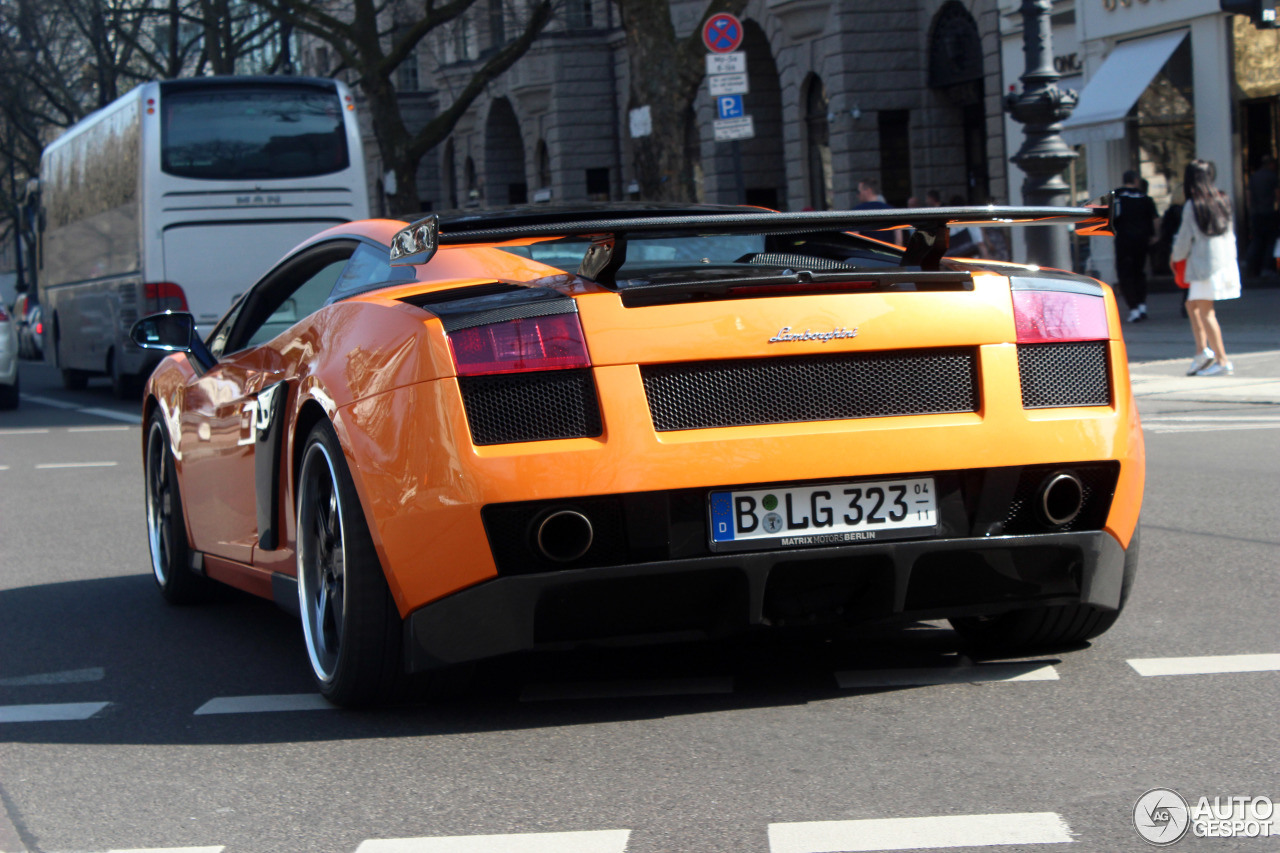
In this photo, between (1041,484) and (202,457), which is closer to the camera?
(1041,484)

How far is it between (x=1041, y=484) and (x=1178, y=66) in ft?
72.9

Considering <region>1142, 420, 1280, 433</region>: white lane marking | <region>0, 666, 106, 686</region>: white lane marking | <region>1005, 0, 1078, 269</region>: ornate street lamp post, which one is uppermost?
<region>1005, 0, 1078, 269</region>: ornate street lamp post

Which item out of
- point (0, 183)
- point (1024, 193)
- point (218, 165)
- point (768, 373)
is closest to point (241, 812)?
point (768, 373)

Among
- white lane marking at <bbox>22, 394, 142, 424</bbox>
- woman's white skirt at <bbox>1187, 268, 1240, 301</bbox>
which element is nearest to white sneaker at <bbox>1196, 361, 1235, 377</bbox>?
woman's white skirt at <bbox>1187, 268, 1240, 301</bbox>

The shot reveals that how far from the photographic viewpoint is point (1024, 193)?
1622 cm

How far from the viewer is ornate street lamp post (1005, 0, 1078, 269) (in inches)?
613

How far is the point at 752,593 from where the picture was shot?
4086mm

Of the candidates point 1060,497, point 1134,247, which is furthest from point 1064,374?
point 1134,247

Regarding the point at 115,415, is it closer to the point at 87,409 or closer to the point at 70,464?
the point at 87,409

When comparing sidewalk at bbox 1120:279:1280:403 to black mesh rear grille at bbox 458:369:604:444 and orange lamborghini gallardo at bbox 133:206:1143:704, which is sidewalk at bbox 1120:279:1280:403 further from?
black mesh rear grille at bbox 458:369:604:444

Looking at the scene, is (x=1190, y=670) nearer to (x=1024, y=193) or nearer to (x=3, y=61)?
(x=1024, y=193)

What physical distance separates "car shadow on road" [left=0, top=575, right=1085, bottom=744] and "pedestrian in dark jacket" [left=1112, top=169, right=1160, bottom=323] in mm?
16585

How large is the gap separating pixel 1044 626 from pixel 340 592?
1.86 meters
